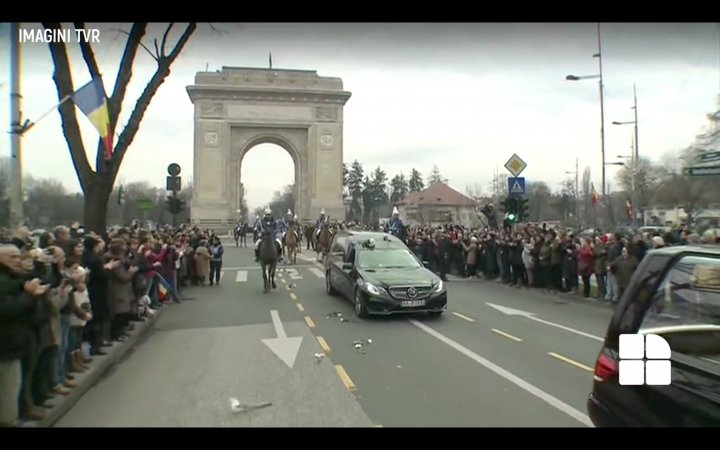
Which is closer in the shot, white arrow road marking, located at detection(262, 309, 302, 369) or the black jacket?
the black jacket

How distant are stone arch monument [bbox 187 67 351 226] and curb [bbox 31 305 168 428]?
56.6 m

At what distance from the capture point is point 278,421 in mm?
5992

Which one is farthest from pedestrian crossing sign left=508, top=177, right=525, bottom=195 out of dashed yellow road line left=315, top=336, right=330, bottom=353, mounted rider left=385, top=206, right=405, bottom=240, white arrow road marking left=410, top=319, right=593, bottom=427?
dashed yellow road line left=315, top=336, right=330, bottom=353

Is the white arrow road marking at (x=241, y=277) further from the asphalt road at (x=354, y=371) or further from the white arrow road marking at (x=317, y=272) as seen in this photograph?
the asphalt road at (x=354, y=371)

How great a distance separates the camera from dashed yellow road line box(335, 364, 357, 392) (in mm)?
7305

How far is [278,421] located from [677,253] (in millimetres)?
3944

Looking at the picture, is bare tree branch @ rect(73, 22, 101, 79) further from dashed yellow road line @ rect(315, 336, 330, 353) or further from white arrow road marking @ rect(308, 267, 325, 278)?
white arrow road marking @ rect(308, 267, 325, 278)

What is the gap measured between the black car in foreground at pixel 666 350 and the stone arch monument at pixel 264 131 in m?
64.5

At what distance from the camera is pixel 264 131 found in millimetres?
70562

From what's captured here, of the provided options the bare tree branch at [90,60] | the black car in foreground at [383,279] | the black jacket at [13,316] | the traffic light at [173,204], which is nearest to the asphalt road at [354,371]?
the black car in foreground at [383,279]

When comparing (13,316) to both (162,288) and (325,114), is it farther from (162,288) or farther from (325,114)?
(325,114)

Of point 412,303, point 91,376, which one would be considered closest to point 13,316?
point 91,376
